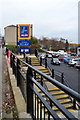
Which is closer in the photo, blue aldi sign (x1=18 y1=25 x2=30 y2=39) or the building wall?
blue aldi sign (x1=18 y1=25 x2=30 y2=39)

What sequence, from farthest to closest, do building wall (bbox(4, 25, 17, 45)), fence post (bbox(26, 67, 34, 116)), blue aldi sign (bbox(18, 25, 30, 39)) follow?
building wall (bbox(4, 25, 17, 45)) < blue aldi sign (bbox(18, 25, 30, 39)) < fence post (bbox(26, 67, 34, 116))

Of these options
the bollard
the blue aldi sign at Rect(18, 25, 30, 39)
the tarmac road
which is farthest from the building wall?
the bollard

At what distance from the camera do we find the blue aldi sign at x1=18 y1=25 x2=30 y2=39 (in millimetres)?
12781

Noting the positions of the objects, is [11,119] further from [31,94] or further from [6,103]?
[6,103]

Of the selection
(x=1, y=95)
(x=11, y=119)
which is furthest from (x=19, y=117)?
(x=1, y=95)

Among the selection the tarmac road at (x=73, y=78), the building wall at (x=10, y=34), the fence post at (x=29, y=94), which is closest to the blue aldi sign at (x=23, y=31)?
the tarmac road at (x=73, y=78)

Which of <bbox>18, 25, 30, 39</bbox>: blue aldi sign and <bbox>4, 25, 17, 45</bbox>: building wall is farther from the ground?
<bbox>4, 25, 17, 45</bbox>: building wall

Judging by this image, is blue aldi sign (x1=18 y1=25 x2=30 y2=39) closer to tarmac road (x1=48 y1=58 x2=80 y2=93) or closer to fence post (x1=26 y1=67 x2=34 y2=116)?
tarmac road (x1=48 y1=58 x2=80 y2=93)

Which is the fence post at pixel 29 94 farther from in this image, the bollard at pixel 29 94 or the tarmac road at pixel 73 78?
the tarmac road at pixel 73 78

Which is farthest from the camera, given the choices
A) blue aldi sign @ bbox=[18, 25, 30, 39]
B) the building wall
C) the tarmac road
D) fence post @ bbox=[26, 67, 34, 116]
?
the building wall

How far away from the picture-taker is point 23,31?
1296cm

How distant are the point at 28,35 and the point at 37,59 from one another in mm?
5582

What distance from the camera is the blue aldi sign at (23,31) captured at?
12.8 meters

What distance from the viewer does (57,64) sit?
3422 centimetres
